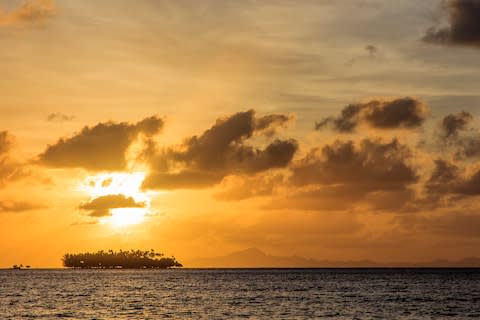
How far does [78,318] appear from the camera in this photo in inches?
4203

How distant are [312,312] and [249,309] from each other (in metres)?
11.8

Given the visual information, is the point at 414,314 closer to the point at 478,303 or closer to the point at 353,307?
the point at 353,307

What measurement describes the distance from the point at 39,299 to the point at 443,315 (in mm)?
86520

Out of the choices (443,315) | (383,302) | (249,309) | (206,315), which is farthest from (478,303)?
(206,315)

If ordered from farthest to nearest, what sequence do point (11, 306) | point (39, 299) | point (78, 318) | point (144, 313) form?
point (39, 299), point (11, 306), point (144, 313), point (78, 318)

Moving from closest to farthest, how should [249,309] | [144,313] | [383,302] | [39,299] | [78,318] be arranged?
[78,318], [144,313], [249,309], [383,302], [39,299]

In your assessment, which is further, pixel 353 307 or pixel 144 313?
pixel 353 307

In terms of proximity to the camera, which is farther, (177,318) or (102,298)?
(102,298)

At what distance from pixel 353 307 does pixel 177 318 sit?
125 feet

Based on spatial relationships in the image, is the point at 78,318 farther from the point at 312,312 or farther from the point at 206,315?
the point at 312,312

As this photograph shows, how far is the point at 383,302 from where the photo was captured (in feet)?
467

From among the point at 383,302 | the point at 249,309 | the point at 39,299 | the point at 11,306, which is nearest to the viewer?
the point at 249,309

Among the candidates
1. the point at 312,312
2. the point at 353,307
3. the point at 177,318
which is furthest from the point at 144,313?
the point at 353,307

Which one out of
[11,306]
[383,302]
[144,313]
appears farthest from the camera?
[383,302]
